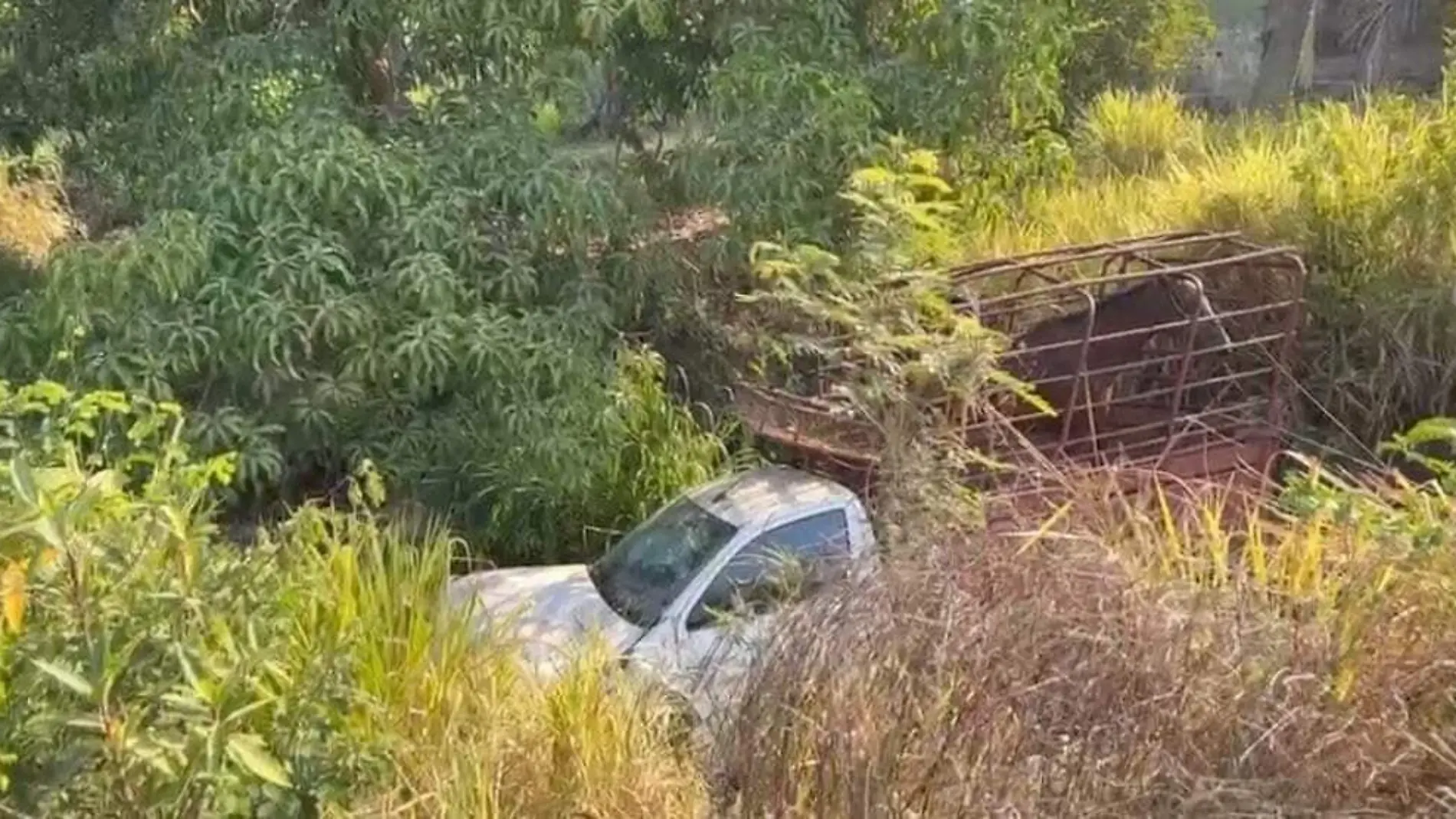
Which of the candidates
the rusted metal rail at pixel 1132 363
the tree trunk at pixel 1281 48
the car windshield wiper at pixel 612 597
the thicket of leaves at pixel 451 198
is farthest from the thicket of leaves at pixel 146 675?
the tree trunk at pixel 1281 48

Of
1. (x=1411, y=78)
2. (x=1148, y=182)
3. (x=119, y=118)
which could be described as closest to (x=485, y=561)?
(x=119, y=118)

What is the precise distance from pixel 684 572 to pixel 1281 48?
43.8 feet

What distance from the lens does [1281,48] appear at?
58.6 ft

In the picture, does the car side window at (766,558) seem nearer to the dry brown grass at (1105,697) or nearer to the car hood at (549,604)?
the car hood at (549,604)

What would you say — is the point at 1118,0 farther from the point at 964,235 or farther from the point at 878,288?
the point at 878,288

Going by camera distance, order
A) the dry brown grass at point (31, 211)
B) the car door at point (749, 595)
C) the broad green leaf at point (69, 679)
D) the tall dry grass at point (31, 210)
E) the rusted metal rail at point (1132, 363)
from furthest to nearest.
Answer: the dry brown grass at point (31, 211)
the tall dry grass at point (31, 210)
the rusted metal rail at point (1132, 363)
the car door at point (749, 595)
the broad green leaf at point (69, 679)

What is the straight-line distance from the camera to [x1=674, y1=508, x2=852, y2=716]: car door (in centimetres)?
458

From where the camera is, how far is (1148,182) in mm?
12297

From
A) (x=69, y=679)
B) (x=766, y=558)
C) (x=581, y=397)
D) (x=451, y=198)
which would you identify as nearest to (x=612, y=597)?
(x=766, y=558)

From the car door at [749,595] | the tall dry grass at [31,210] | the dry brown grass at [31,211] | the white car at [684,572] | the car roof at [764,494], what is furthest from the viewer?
the dry brown grass at [31,211]

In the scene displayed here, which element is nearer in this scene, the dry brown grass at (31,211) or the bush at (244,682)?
the bush at (244,682)

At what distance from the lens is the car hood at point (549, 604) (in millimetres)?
5969

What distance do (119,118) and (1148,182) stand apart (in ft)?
23.4

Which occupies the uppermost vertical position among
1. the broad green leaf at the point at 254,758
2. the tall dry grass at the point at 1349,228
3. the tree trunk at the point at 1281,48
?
the broad green leaf at the point at 254,758
